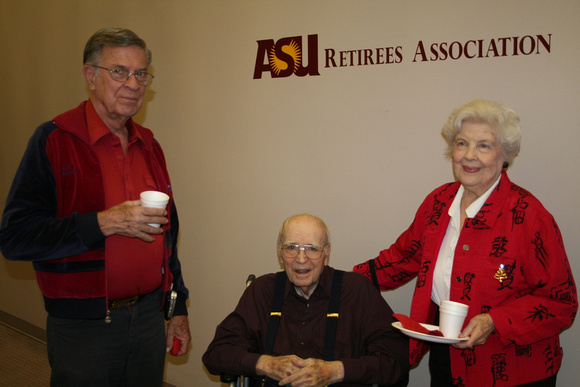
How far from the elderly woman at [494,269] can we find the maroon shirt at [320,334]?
0.59ft

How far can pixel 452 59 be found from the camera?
8.19 feet

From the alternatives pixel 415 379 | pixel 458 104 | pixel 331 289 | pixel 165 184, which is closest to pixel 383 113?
pixel 458 104

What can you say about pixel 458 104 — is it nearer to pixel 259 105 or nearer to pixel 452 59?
pixel 452 59

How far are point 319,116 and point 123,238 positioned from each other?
1464 mm

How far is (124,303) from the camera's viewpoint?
1.94 m

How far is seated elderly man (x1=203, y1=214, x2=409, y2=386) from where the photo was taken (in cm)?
197

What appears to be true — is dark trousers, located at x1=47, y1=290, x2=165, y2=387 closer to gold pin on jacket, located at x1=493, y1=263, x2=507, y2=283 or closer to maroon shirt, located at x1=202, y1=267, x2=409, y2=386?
maroon shirt, located at x1=202, y1=267, x2=409, y2=386

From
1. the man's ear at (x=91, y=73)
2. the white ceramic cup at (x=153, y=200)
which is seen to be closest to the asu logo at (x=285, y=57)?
the man's ear at (x=91, y=73)

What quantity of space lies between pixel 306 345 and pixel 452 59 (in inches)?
63.7

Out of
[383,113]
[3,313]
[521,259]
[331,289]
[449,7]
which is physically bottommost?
[3,313]

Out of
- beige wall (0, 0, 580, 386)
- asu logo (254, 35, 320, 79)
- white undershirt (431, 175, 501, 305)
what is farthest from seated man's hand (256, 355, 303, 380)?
asu logo (254, 35, 320, 79)

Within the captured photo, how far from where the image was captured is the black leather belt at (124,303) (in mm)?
1911

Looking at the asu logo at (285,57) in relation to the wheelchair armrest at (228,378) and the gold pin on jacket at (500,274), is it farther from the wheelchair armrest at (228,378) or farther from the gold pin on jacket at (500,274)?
the wheelchair armrest at (228,378)

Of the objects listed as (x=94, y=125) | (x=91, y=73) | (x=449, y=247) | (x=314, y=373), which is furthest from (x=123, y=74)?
(x=449, y=247)
